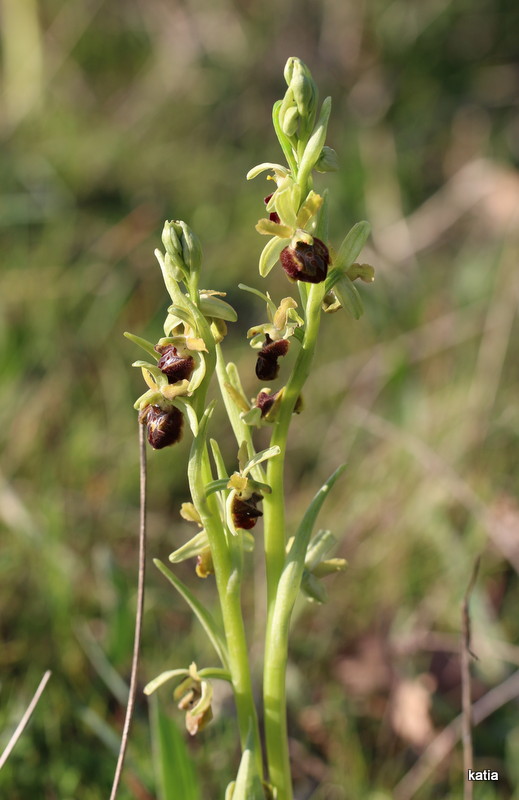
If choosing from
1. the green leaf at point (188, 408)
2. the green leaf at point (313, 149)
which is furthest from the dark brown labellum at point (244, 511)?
the green leaf at point (313, 149)

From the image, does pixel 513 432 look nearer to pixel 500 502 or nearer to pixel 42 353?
pixel 500 502

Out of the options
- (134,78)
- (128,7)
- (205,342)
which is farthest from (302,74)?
(128,7)

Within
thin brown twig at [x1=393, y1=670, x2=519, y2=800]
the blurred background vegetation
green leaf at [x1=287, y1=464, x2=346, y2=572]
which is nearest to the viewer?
green leaf at [x1=287, y1=464, x2=346, y2=572]

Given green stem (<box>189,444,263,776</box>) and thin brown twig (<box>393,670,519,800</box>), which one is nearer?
green stem (<box>189,444,263,776</box>)

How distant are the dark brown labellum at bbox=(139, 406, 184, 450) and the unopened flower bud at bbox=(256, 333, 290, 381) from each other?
14 centimetres

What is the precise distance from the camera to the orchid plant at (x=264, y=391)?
1.22 meters

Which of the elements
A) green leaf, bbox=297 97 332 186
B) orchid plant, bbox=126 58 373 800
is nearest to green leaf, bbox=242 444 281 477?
orchid plant, bbox=126 58 373 800

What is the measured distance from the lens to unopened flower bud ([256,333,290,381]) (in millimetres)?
1241

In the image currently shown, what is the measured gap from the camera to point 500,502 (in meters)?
2.38

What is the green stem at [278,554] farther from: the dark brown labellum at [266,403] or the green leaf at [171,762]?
the green leaf at [171,762]

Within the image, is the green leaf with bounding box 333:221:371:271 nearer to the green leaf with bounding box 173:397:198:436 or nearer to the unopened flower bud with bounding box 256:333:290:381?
the unopened flower bud with bounding box 256:333:290:381

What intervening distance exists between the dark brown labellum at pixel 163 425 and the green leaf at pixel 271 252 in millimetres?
249

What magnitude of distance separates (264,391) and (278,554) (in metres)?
0.26

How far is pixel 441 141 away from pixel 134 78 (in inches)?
69.4
